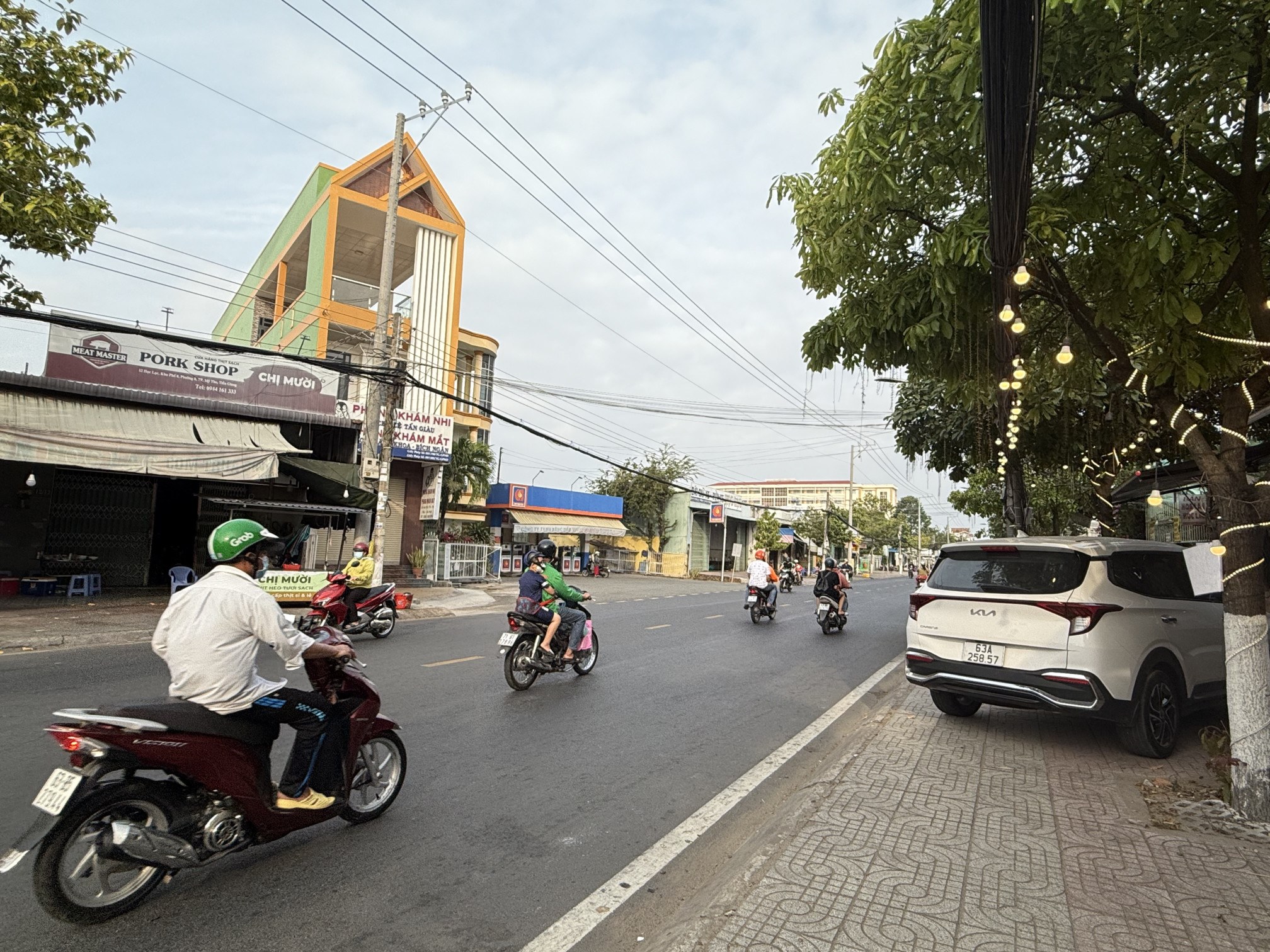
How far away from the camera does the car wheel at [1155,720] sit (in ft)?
18.3

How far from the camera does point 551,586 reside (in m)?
8.39

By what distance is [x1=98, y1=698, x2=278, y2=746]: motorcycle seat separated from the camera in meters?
3.13

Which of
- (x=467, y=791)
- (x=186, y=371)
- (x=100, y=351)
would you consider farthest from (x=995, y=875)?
(x=100, y=351)

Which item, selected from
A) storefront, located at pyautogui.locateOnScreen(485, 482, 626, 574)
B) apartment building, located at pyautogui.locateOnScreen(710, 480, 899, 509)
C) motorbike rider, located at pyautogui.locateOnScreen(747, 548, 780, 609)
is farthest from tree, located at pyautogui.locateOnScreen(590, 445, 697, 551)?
apartment building, located at pyautogui.locateOnScreen(710, 480, 899, 509)

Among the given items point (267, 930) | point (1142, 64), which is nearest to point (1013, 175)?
point (1142, 64)

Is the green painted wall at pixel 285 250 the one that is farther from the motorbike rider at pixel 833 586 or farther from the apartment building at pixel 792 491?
the apartment building at pixel 792 491

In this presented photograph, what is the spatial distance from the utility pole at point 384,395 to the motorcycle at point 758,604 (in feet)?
26.1

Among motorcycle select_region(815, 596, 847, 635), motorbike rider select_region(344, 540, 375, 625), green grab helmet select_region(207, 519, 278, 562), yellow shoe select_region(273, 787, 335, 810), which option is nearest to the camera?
green grab helmet select_region(207, 519, 278, 562)

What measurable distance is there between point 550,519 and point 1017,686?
2961 centimetres

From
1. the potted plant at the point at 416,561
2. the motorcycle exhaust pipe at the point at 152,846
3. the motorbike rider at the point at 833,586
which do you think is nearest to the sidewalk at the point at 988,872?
the motorcycle exhaust pipe at the point at 152,846

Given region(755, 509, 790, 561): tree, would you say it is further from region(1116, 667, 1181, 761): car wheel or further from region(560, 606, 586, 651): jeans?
region(1116, 667, 1181, 761): car wheel

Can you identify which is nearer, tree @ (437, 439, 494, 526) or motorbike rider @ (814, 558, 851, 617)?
motorbike rider @ (814, 558, 851, 617)

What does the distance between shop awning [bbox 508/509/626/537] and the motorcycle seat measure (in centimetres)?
2924

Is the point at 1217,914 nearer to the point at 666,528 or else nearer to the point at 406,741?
the point at 406,741
